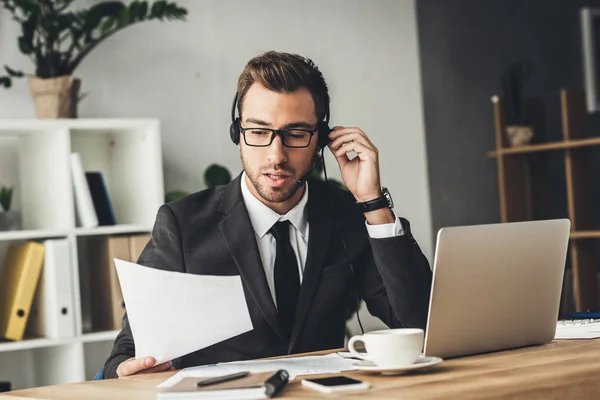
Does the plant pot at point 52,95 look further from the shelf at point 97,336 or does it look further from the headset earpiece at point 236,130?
the headset earpiece at point 236,130

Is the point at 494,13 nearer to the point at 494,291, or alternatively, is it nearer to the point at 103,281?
the point at 103,281

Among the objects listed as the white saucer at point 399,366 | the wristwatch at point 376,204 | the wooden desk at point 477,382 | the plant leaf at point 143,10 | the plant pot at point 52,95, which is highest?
the plant leaf at point 143,10

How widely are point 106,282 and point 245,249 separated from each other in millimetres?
1386

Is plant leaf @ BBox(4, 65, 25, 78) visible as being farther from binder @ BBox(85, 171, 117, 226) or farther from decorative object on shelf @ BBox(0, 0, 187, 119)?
binder @ BBox(85, 171, 117, 226)

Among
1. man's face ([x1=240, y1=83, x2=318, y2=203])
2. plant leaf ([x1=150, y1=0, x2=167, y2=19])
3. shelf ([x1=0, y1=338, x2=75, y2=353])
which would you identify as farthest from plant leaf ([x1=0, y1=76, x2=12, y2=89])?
man's face ([x1=240, y1=83, x2=318, y2=203])

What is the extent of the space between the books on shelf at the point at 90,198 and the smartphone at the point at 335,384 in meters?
2.05

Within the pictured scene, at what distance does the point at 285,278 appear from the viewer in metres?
2.18

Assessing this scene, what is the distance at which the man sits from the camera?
207cm

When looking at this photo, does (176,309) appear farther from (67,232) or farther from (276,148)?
(67,232)

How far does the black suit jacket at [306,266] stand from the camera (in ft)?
6.66

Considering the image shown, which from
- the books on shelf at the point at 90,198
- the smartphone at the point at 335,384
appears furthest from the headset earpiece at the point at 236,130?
the books on shelf at the point at 90,198

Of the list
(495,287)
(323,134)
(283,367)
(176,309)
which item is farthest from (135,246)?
(495,287)

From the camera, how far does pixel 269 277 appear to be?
2.19 metres

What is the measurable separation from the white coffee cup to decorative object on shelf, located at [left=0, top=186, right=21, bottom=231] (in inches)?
84.1
